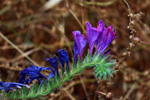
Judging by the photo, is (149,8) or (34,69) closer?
(34,69)

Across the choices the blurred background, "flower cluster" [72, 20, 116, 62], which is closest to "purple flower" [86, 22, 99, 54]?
"flower cluster" [72, 20, 116, 62]

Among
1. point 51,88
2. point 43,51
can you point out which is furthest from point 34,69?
point 43,51

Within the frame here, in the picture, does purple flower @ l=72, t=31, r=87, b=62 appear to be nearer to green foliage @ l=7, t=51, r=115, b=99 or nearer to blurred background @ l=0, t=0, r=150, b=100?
green foliage @ l=7, t=51, r=115, b=99

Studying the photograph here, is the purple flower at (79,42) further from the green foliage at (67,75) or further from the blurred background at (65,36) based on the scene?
the blurred background at (65,36)

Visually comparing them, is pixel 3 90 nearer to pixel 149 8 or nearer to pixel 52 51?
pixel 52 51

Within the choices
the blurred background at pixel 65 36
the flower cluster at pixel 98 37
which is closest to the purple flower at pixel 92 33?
the flower cluster at pixel 98 37

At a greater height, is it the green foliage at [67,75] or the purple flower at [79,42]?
the purple flower at [79,42]

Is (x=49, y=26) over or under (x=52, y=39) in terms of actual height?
over

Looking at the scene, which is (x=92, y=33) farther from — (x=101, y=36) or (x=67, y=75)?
(x=67, y=75)

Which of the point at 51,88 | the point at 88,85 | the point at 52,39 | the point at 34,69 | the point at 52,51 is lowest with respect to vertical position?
the point at 88,85

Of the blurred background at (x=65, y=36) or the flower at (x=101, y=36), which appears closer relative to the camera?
the flower at (x=101, y=36)

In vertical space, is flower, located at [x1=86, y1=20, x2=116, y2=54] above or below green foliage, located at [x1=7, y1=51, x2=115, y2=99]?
above
